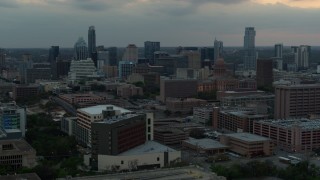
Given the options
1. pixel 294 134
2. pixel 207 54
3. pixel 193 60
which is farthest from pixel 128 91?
pixel 207 54

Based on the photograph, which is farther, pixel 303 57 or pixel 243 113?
pixel 303 57

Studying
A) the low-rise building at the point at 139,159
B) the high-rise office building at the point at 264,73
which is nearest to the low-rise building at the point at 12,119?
the low-rise building at the point at 139,159

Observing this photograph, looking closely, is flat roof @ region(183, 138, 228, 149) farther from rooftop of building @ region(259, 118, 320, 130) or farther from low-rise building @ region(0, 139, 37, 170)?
low-rise building @ region(0, 139, 37, 170)

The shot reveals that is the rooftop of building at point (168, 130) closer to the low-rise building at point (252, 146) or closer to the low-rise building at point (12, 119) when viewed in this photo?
the low-rise building at point (252, 146)

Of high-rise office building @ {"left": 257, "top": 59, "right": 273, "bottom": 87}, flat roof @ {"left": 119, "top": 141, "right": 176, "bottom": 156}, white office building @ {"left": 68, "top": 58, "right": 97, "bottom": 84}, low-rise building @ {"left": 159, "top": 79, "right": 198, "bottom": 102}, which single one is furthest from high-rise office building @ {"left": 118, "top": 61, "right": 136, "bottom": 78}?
flat roof @ {"left": 119, "top": 141, "right": 176, "bottom": 156}

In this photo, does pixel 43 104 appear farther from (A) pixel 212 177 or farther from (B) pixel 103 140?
(A) pixel 212 177

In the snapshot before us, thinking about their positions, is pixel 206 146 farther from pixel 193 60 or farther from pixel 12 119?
pixel 193 60
